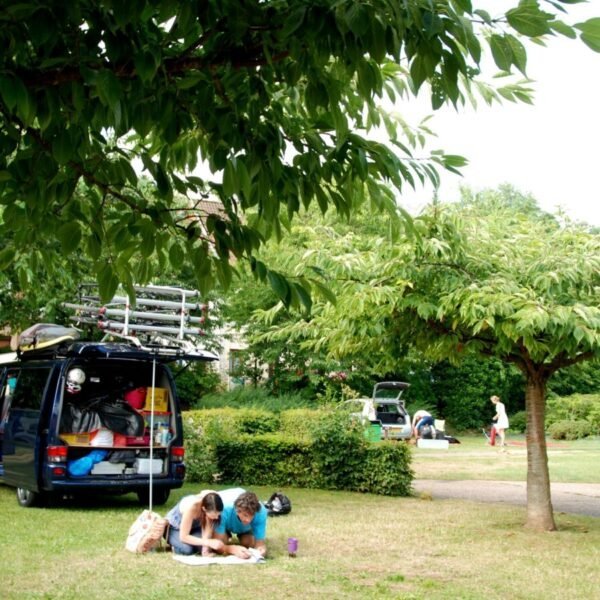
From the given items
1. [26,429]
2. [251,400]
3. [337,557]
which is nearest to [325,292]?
[337,557]

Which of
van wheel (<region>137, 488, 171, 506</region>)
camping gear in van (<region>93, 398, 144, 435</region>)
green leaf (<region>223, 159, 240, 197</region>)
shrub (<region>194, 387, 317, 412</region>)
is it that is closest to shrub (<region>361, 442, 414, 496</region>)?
van wheel (<region>137, 488, 171, 506</region>)

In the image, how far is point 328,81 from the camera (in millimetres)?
3846

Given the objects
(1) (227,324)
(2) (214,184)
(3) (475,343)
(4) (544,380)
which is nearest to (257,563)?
(3) (475,343)

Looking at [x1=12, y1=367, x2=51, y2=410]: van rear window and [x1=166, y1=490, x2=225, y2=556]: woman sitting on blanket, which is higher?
[x1=12, y1=367, x2=51, y2=410]: van rear window

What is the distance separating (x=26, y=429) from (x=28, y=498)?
1022 millimetres

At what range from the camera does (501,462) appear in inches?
1021

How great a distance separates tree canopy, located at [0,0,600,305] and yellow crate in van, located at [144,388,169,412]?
32.1 ft

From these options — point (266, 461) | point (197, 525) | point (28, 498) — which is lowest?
point (28, 498)

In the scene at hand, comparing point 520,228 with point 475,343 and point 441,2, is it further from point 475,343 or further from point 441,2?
point 441,2

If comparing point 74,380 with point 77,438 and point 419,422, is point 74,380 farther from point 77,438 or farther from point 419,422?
point 419,422

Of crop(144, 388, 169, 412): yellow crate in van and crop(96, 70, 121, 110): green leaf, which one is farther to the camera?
crop(144, 388, 169, 412): yellow crate in van

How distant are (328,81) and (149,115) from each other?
28.7 inches

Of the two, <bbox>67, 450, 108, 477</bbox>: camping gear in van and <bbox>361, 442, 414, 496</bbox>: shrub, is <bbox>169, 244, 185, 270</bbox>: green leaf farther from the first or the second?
<bbox>361, 442, 414, 496</bbox>: shrub

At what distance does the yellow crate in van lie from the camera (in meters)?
14.5
